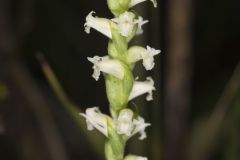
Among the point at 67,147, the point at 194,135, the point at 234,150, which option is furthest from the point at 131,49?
the point at 67,147

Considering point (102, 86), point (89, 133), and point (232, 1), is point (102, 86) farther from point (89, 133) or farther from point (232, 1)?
point (89, 133)

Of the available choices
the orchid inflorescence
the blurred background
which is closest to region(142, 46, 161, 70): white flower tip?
the orchid inflorescence

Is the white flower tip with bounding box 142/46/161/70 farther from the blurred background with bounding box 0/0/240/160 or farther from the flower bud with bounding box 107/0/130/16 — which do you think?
the blurred background with bounding box 0/0/240/160

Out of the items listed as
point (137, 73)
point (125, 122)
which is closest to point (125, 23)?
point (125, 122)

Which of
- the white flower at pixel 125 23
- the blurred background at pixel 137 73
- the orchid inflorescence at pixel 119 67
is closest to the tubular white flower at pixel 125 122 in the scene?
the orchid inflorescence at pixel 119 67

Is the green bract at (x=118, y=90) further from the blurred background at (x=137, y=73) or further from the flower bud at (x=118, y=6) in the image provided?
the blurred background at (x=137, y=73)

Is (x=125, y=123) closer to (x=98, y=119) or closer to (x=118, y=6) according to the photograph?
(x=98, y=119)
